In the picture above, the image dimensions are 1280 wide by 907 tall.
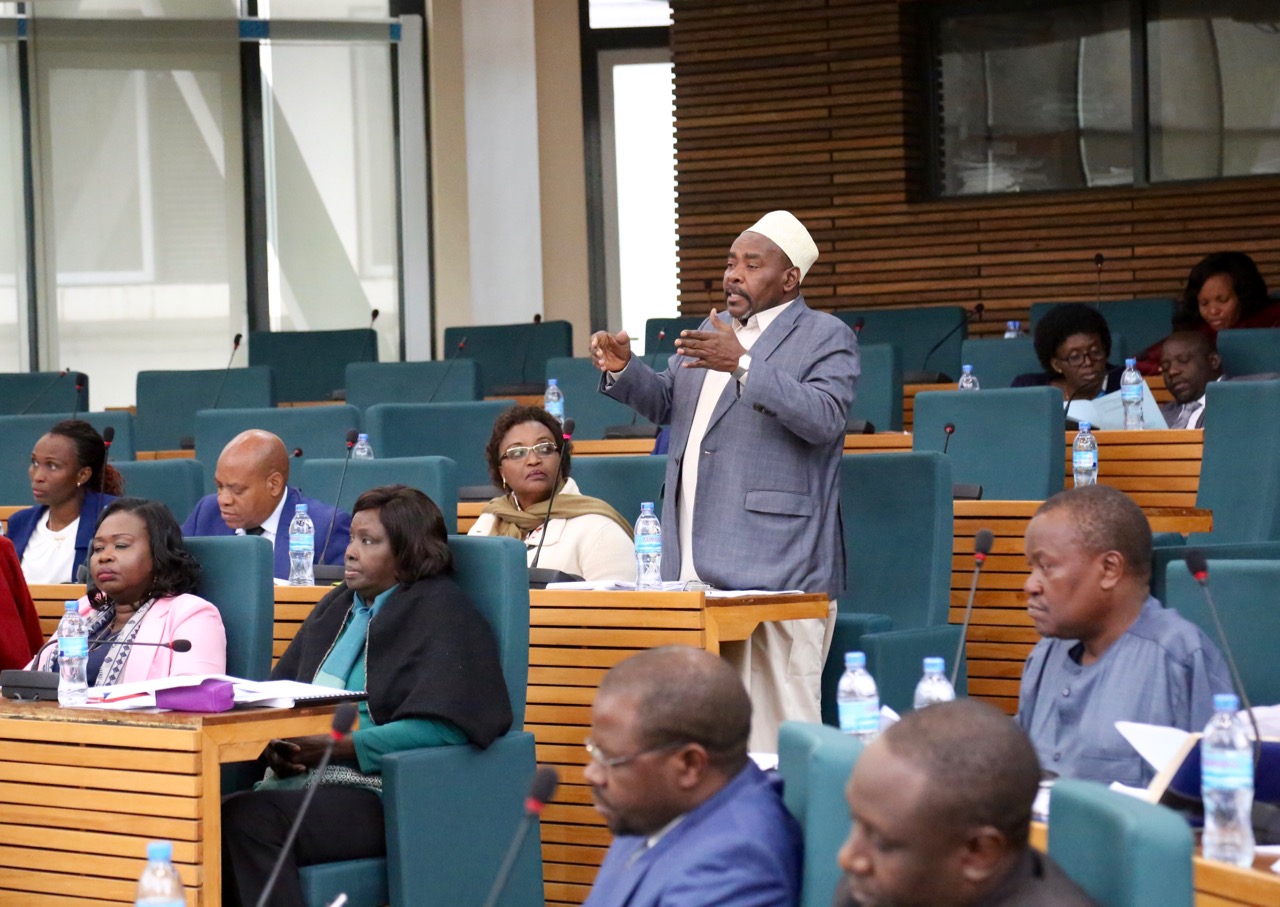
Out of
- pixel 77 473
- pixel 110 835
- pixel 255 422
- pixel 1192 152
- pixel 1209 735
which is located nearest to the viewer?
pixel 1209 735

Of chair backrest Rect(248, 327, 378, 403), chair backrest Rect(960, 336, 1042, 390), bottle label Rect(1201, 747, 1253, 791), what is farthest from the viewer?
chair backrest Rect(248, 327, 378, 403)

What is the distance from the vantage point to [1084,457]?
590 cm

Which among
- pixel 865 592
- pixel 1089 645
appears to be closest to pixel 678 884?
pixel 1089 645

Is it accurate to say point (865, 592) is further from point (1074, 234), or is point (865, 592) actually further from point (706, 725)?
point (1074, 234)

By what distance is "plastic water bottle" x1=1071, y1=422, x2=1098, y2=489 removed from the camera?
5898mm

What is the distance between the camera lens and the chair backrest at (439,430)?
6402 mm

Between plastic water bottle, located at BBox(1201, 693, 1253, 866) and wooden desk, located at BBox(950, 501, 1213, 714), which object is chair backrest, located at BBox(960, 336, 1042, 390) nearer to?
wooden desk, located at BBox(950, 501, 1213, 714)

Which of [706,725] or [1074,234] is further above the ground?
[1074,234]

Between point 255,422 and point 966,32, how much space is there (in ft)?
18.1

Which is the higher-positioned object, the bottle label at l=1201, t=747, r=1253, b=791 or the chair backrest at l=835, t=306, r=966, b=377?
the chair backrest at l=835, t=306, r=966, b=377

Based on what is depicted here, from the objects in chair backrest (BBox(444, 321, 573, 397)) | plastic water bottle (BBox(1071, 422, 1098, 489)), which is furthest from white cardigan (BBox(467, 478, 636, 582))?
chair backrest (BBox(444, 321, 573, 397))

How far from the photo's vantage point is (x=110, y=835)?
3422mm

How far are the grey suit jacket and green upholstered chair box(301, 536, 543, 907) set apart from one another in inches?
29.3

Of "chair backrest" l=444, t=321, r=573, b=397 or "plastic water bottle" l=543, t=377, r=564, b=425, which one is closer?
"plastic water bottle" l=543, t=377, r=564, b=425
